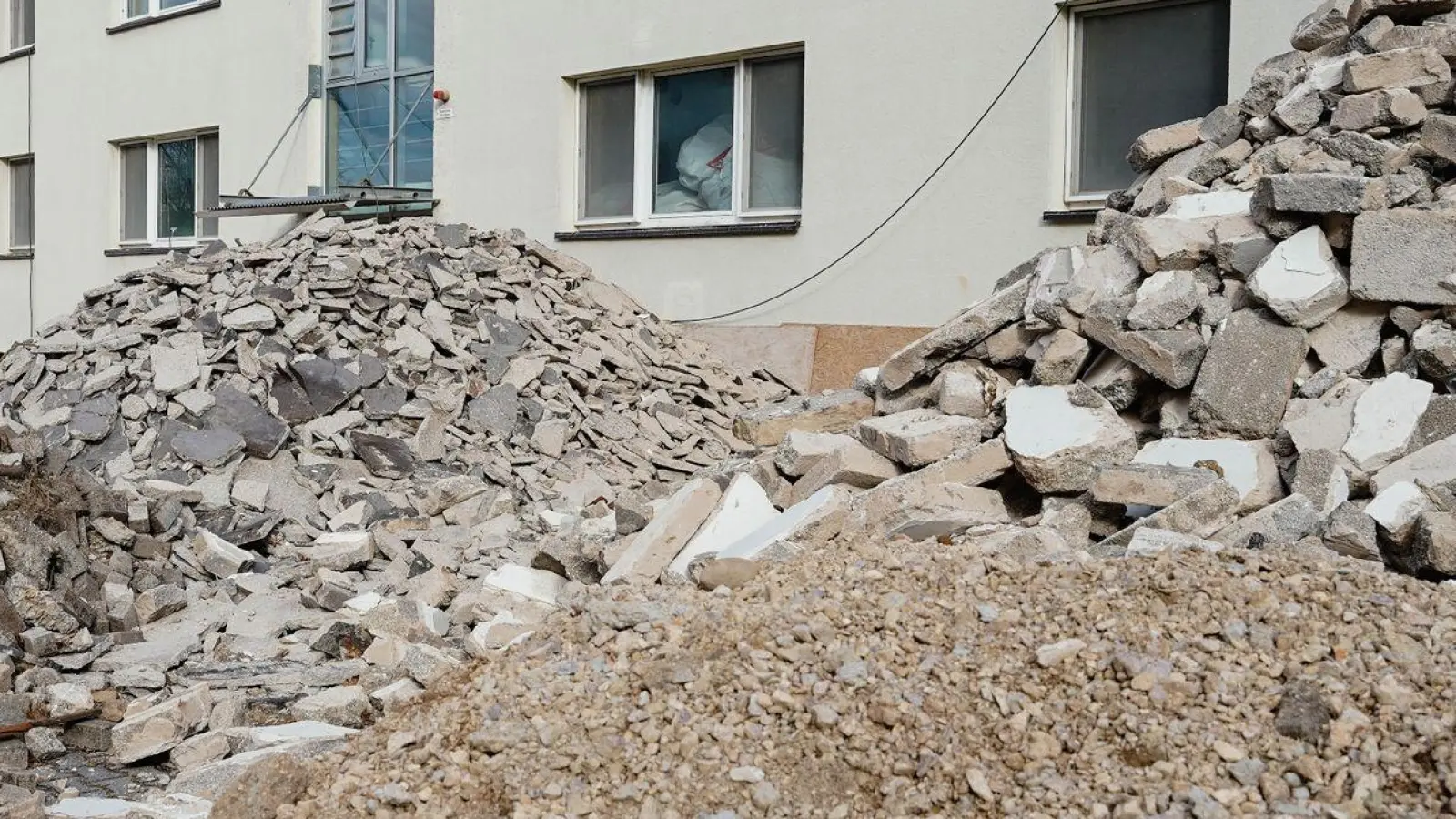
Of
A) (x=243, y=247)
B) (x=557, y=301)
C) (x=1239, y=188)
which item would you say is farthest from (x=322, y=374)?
(x=1239, y=188)

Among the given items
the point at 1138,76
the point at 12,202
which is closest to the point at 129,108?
the point at 12,202

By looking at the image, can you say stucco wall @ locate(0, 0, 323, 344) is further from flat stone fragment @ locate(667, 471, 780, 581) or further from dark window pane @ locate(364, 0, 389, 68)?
flat stone fragment @ locate(667, 471, 780, 581)

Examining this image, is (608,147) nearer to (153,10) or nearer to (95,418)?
(95,418)

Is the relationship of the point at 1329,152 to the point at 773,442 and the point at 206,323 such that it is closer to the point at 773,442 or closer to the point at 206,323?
the point at 773,442

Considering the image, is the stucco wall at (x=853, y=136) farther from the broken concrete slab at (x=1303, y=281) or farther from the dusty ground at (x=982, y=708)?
the dusty ground at (x=982, y=708)

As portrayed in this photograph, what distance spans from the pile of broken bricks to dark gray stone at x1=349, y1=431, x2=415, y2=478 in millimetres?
2986

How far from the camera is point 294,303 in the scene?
32.7 ft

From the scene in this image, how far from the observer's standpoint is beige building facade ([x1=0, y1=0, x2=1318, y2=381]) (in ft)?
29.0

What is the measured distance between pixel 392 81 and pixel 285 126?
1.51m

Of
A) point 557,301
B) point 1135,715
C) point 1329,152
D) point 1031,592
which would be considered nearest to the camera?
point 1135,715

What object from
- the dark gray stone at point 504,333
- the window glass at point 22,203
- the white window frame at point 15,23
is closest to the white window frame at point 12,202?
the window glass at point 22,203

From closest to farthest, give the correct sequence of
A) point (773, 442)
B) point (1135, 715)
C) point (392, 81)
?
1. point (1135, 715)
2. point (773, 442)
3. point (392, 81)

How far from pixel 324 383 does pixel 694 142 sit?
12.0 ft

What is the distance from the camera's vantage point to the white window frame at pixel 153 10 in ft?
50.1
